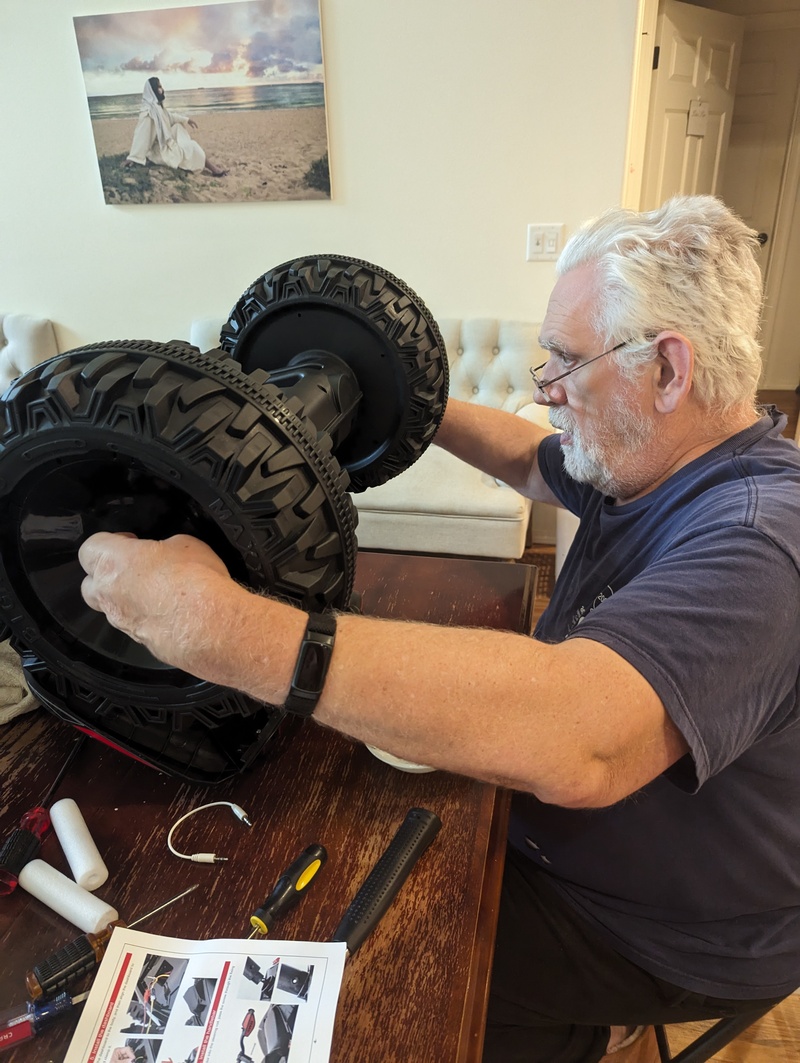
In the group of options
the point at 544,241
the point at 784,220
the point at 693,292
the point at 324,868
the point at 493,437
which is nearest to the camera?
the point at 324,868

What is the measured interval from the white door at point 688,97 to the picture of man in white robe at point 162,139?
187 centimetres

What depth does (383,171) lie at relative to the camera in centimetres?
279

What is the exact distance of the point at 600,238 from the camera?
92cm

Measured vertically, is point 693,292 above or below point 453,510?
above

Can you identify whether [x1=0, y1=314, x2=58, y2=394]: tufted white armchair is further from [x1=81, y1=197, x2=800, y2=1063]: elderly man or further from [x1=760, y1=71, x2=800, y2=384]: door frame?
[x1=760, y1=71, x2=800, y2=384]: door frame

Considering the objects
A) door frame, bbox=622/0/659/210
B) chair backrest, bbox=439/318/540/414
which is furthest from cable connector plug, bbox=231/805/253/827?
door frame, bbox=622/0/659/210

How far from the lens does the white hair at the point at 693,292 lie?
84 centimetres

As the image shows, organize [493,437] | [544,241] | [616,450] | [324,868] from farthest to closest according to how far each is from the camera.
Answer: [544,241]
[493,437]
[616,450]
[324,868]

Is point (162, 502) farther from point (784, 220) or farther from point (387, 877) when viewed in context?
point (784, 220)

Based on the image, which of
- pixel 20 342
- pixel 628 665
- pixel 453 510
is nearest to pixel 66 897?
pixel 628 665

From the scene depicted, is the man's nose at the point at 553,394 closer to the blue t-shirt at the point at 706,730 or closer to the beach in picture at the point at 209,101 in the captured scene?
the blue t-shirt at the point at 706,730

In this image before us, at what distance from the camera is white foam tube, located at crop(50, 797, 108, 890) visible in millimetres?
710

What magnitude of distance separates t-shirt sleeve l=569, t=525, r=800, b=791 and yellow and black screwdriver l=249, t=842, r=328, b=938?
344 mm

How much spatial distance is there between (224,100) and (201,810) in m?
2.85
